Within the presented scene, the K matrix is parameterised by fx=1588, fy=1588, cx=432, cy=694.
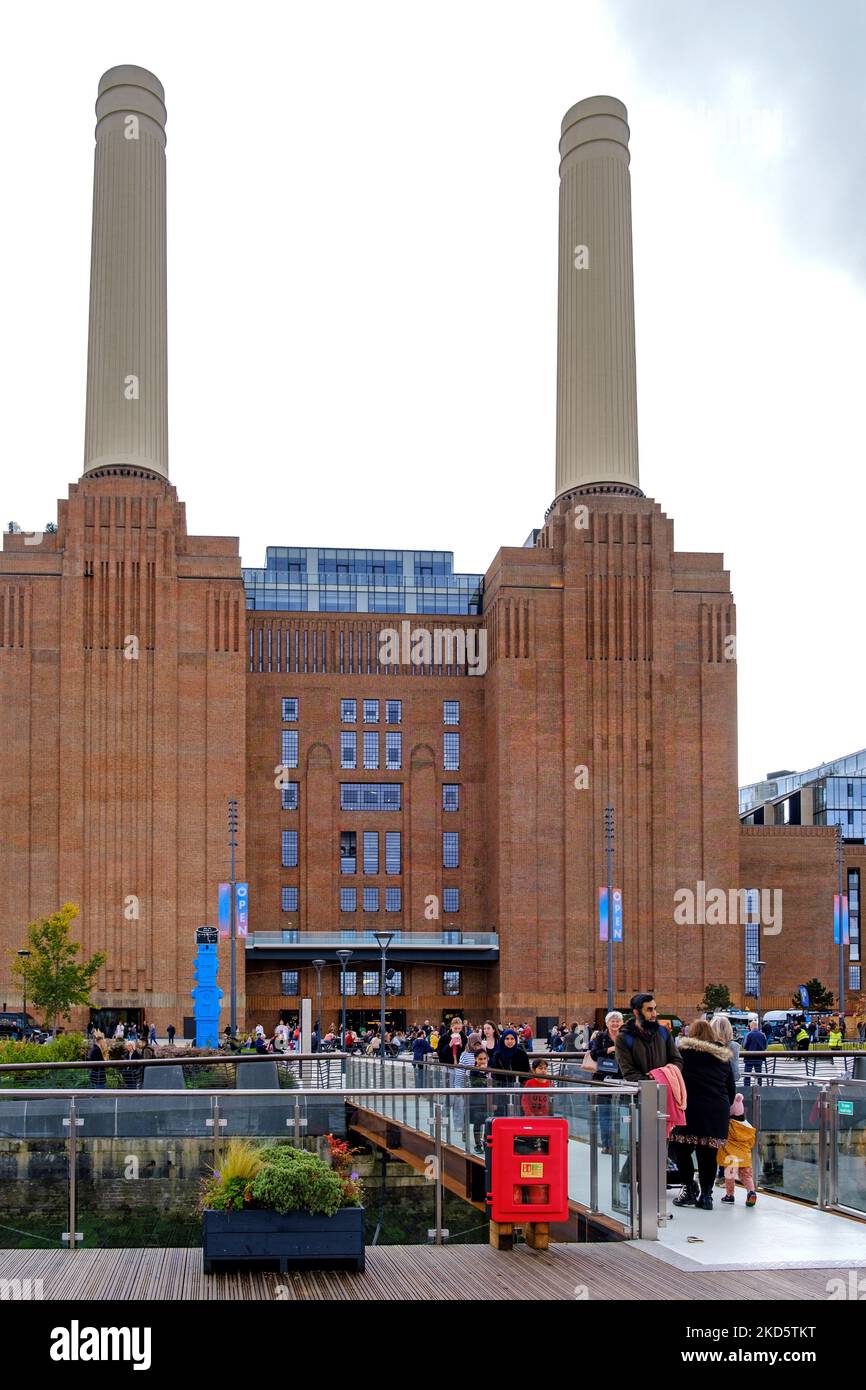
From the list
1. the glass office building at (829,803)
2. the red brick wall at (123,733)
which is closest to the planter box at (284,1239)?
the red brick wall at (123,733)

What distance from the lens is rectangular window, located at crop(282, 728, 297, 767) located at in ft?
270

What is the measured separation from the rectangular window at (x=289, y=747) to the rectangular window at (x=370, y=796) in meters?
2.98

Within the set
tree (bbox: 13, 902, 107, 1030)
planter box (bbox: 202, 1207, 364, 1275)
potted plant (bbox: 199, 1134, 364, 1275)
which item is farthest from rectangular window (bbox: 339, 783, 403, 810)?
planter box (bbox: 202, 1207, 364, 1275)

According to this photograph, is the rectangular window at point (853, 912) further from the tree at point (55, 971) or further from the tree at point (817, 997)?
the tree at point (55, 971)

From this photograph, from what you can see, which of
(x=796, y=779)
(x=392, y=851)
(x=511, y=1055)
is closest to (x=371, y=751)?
(x=392, y=851)

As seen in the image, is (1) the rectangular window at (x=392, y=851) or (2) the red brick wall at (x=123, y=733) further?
(1) the rectangular window at (x=392, y=851)

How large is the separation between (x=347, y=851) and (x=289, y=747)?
619 cm

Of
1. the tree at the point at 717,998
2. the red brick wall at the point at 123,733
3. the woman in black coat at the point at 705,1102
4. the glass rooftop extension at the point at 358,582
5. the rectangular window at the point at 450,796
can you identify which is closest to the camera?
the woman in black coat at the point at 705,1102

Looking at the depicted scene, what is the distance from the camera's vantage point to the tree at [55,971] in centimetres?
6309

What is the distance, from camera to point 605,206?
84.1 metres

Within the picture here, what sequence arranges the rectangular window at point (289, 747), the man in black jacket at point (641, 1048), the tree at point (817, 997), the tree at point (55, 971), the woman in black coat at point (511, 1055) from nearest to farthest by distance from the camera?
the man in black jacket at point (641, 1048)
the woman in black coat at point (511, 1055)
the tree at point (55, 971)
the tree at point (817, 997)
the rectangular window at point (289, 747)

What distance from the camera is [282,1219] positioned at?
1054 centimetres

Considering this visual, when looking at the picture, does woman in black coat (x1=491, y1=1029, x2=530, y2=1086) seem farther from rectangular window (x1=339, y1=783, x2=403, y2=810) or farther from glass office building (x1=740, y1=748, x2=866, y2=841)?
glass office building (x1=740, y1=748, x2=866, y2=841)

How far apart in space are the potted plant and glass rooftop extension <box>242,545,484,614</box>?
7993 cm
